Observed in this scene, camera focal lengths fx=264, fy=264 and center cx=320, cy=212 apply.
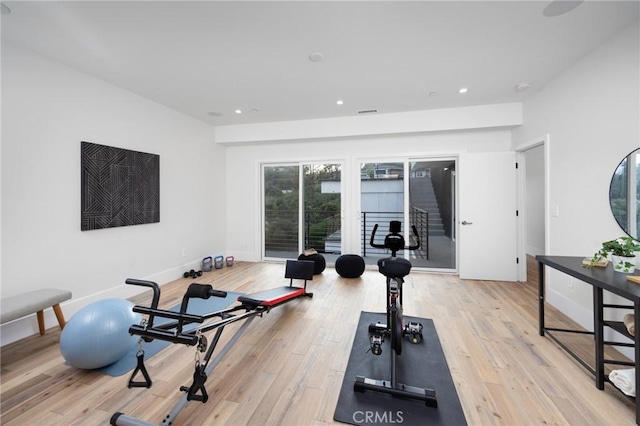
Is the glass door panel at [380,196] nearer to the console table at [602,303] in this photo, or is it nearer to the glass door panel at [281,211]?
the glass door panel at [281,211]

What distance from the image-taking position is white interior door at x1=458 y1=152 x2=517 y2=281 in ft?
13.6

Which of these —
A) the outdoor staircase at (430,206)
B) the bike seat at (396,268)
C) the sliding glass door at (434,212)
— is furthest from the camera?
the outdoor staircase at (430,206)

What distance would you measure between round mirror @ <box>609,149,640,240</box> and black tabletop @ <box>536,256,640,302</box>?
362mm

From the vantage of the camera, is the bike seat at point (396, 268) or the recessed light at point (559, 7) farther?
the bike seat at point (396, 268)

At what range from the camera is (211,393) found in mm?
1754

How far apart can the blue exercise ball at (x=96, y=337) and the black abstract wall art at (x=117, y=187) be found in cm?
148

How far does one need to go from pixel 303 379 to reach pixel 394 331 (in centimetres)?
74

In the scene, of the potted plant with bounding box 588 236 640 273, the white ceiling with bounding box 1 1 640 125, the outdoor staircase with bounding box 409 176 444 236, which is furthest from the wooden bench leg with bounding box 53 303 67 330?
the outdoor staircase with bounding box 409 176 444 236

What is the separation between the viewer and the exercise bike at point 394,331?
1.67 metres

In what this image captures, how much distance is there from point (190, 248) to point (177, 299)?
4.51 ft

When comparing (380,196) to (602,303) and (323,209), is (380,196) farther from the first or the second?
(602,303)

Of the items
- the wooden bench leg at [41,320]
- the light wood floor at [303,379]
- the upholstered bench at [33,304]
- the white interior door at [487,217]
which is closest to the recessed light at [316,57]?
the light wood floor at [303,379]

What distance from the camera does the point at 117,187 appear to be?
334 cm

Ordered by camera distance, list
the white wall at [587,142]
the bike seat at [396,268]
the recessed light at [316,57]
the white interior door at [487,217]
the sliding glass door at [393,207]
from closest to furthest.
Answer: the bike seat at [396,268] < the white wall at [587,142] < the recessed light at [316,57] < the white interior door at [487,217] < the sliding glass door at [393,207]
